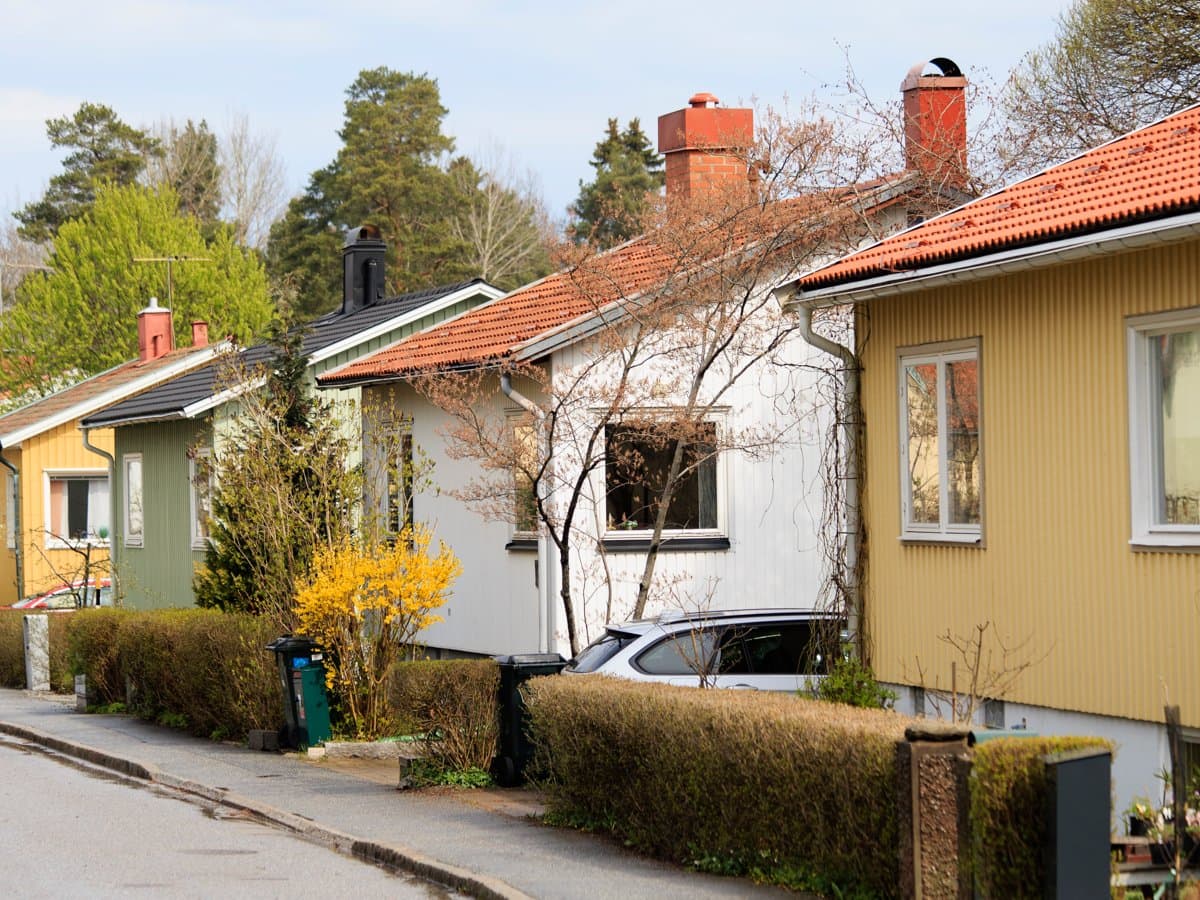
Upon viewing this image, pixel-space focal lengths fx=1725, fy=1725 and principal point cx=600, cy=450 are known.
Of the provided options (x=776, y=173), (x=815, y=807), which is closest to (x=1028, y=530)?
(x=815, y=807)

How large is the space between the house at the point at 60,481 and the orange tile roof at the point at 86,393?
5 cm

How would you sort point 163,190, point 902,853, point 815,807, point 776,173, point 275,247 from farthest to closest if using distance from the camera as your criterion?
1. point 275,247
2. point 163,190
3. point 776,173
4. point 815,807
5. point 902,853

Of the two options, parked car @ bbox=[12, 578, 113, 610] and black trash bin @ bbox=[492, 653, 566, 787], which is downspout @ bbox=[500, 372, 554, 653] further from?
parked car @ bbox=[12, 578, 113, 610]

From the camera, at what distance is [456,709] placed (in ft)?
45.1

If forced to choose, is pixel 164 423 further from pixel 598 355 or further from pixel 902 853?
pixel 902 853

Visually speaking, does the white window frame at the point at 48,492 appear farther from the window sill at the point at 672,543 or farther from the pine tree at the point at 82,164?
the pine tree at the point at 82,164

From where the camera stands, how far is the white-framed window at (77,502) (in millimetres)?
36969

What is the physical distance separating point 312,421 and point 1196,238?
11073mm

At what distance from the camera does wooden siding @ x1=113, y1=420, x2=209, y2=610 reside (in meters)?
29.2

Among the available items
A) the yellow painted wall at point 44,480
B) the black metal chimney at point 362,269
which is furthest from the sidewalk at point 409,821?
the yellow painted wall at point 44,480

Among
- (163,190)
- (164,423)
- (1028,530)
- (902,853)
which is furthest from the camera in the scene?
(163,190)

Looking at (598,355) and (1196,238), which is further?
(598,355)

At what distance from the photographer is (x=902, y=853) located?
8102mm

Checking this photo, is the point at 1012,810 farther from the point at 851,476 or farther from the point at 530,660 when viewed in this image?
the point at 530,660
